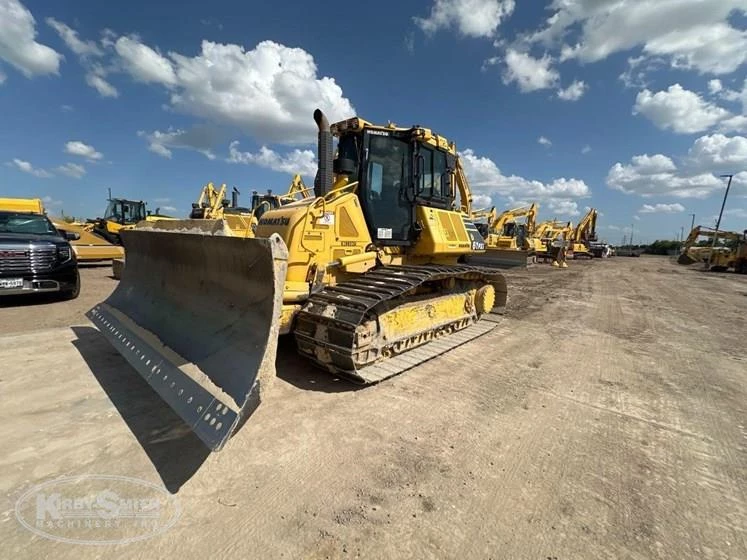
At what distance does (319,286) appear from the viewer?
464 cm

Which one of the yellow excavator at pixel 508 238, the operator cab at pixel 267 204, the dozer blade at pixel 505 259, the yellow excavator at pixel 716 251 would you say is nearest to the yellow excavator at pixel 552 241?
the yellow excavator at pixel 508 238

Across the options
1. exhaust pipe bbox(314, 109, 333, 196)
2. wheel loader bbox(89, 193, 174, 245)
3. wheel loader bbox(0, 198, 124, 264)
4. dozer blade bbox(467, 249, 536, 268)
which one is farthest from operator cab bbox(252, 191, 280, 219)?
dozer blade bbox(467, 249, 536, 268)

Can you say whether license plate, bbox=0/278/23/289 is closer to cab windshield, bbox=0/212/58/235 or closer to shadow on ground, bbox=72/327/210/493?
cab windshield, bbox=0/212/58/235

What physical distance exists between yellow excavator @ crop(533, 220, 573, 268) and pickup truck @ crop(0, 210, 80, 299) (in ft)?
77.1

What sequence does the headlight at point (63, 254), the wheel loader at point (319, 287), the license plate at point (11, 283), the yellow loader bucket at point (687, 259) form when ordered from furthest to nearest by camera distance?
the yellow loader bucket at point (687, 259) → the headlight at point (63, 254) → the license plate at point (11, 283) → the wheel loader at point (319, 287)

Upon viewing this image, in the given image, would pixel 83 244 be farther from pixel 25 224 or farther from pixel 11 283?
pixel 11 283

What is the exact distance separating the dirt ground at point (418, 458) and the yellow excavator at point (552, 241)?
69.1ft

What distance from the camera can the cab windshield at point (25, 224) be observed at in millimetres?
7801

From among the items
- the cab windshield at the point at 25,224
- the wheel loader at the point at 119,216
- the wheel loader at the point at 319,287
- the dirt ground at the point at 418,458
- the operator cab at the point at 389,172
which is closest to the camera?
the dirt ground at the point at 418,458

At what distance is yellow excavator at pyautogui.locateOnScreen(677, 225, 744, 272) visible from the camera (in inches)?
1005

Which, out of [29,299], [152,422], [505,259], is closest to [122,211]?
[29,299]

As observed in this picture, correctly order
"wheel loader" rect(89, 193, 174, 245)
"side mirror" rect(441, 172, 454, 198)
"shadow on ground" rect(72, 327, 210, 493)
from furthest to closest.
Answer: "wheel loader" rect(89, 193, 174, 245) < "side mirror" rect(441, 172, 454, 198) < "shadow on ground" rect(72, 327, 210, 493)

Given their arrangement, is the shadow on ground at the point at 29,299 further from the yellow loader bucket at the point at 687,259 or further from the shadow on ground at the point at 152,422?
the yellow loader bucket at the point at 687,259

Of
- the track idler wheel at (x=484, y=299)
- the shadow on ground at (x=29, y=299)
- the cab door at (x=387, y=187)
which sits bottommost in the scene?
the shadow on ground at (x=29, y=299)
